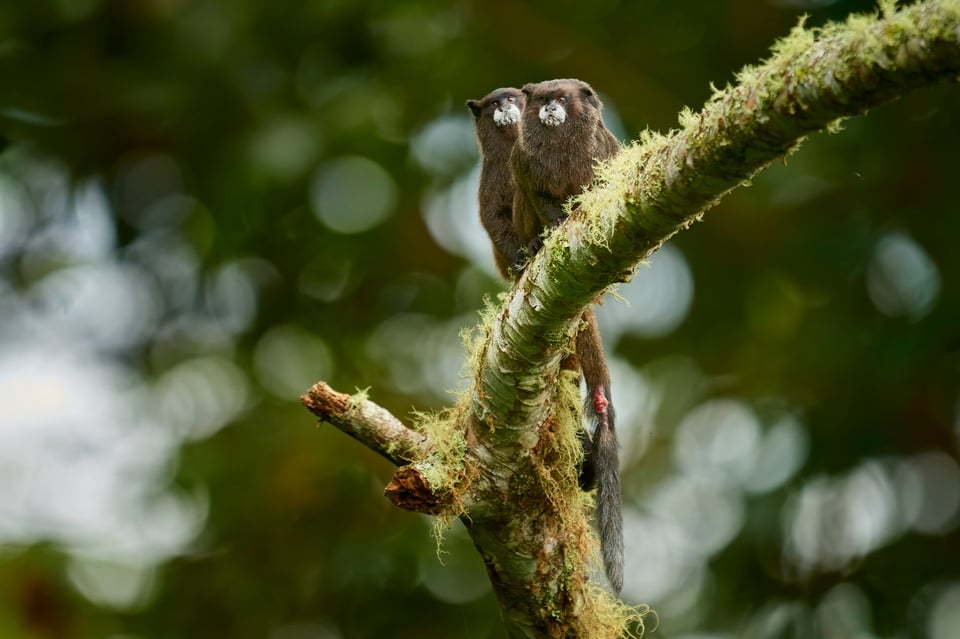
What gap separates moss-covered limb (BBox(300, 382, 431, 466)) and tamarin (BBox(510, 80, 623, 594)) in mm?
889

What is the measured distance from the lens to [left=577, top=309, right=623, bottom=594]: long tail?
13.9ft

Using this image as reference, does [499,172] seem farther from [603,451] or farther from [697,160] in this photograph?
[697,160]

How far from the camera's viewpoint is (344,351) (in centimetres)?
978

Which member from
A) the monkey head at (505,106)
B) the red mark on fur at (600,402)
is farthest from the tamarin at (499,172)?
the red mark on fur at (600,402)

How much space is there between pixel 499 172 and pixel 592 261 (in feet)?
7.67

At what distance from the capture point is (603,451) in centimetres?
445

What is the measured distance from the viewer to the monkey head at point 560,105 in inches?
174

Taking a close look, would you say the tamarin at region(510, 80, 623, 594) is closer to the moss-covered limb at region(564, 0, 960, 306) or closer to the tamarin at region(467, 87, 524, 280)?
the tamarin at region(467, 87, 524, 280)

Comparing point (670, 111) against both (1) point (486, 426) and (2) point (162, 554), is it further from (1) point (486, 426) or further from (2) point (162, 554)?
(2) point (162, 554)

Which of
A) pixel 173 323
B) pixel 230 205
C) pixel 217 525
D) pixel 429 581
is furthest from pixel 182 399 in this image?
pixel 429 581

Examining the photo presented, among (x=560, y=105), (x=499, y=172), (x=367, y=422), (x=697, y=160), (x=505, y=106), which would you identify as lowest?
(x=367, y=422)

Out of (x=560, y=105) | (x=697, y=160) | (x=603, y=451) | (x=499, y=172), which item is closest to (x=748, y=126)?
(x=697, y=160)

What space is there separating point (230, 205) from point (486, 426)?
5863mm

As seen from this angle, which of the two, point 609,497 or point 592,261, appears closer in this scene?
point 592,261
